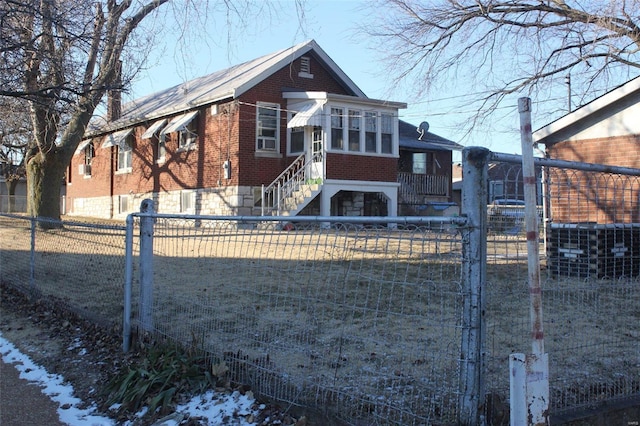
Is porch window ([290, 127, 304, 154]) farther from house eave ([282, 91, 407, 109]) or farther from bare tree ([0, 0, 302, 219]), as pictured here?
bare tree ([0, 0, 302, 219])

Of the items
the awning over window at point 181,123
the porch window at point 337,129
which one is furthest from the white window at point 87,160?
the porch window at point 337,129

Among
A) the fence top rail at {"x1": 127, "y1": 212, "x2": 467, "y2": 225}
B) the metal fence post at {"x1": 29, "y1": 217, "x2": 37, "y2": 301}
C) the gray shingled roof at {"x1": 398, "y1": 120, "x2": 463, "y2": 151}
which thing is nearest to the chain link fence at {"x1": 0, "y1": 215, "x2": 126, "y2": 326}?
the metal fence post at {"x1": 29, "y1": 217, "x2": 37, "y2": 301}

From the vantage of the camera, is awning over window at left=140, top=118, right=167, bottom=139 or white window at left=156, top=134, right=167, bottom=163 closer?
awning over window at left=140, top=118, right=167, bottom=139

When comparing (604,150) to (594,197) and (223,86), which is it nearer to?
(594,197)

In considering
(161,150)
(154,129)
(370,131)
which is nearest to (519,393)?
(370,131)

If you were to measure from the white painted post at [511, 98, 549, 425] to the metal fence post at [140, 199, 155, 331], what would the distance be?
12.4 feet

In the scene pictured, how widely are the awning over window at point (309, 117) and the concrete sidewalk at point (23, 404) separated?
1471 centimetres

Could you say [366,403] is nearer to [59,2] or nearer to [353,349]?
[353,349]

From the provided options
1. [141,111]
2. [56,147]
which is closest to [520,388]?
[56,147]

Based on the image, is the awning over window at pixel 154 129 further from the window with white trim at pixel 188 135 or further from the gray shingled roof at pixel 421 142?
the gray shingled roof at pixel 421 142

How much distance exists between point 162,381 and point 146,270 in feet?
4.41

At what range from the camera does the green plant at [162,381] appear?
4.39m

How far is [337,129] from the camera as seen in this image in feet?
65.6

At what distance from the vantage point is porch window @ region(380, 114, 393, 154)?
2128 centimetres
